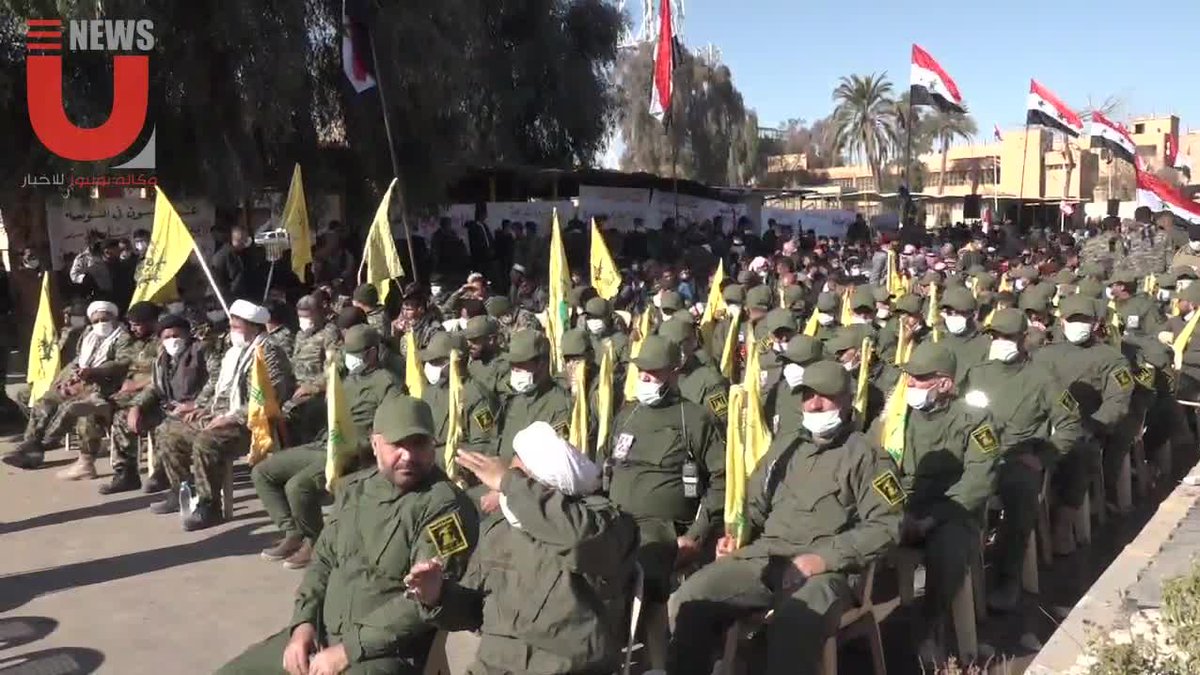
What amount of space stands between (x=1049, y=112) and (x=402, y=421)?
24.1 meters

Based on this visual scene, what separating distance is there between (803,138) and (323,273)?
5859 centimetres

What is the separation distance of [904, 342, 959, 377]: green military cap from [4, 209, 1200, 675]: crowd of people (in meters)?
0.04

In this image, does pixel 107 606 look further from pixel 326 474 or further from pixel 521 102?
pixel 521 102

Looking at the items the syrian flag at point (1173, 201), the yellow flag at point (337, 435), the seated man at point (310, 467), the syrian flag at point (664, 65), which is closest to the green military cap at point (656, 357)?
the yellow flag at point (337, 435)

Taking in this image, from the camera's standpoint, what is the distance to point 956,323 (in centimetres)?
846

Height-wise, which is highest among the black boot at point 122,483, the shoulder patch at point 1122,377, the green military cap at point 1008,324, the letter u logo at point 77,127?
the letter u logo at point 77,127

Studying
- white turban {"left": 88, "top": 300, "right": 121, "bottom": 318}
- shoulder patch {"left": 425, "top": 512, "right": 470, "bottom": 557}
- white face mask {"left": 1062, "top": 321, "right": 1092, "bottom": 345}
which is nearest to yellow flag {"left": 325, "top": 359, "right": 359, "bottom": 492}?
shoulder patch {"left": 425, "top": 512, "right": 470, "bottom": 557}

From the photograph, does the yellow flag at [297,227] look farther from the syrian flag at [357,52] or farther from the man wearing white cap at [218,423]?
the syrian flag at [357,52]

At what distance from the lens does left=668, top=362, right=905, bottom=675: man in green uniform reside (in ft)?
15.3

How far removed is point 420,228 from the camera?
21.2 metres

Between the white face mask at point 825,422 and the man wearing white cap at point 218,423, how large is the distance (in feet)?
14.7

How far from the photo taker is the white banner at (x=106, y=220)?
15.0 meters

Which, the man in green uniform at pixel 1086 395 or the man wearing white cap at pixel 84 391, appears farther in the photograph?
the man wearing white cap at pixel 84 391

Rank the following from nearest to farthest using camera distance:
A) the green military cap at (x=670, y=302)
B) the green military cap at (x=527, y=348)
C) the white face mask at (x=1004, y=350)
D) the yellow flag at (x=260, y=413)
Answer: the green military cap at (x=527, y=348)
the white face mask at (x=1004, y=350)
the yellow flag at (x=260, y=413)
the green military cap at (x=670, y=302)
